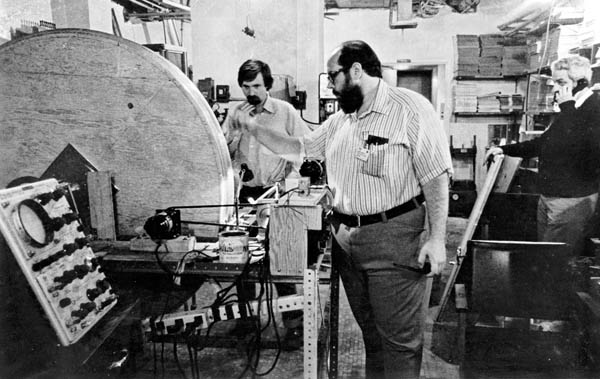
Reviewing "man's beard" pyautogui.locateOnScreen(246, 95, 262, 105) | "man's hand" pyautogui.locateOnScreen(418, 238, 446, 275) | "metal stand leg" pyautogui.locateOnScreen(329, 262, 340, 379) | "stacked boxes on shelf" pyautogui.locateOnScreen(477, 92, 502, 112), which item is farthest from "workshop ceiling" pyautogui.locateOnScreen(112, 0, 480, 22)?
"man's hand" pyautogui.locateOnScreen(418, 238, 446, 275)

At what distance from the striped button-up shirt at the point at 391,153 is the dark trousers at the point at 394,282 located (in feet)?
0.35

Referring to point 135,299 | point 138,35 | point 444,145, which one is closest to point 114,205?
point 135,299

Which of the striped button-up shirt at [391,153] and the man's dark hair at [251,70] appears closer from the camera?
the striped button-up shirt at [391,153]

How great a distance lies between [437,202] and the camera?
7.06ft

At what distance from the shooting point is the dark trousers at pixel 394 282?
2.19 m

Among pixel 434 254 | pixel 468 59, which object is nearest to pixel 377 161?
pixel 434 254

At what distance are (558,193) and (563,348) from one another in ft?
3.45

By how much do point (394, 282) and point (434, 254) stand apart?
8.5 inches

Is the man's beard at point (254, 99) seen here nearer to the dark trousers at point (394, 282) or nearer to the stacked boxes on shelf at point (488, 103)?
the dark trousers at point (394, 282)

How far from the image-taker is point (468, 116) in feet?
27.0

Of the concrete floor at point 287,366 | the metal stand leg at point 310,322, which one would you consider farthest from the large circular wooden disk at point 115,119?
the concrete floor at point 287,366

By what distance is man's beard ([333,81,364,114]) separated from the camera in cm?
227

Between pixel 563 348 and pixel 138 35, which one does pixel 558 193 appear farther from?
pixel 138 35

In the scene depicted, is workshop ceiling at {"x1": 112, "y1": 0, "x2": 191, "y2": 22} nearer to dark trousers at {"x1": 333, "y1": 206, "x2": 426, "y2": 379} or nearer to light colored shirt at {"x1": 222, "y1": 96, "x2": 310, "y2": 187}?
light colored shirt at {"x1": 222, "y1": 96, "x2": 310, "y2": 187}
